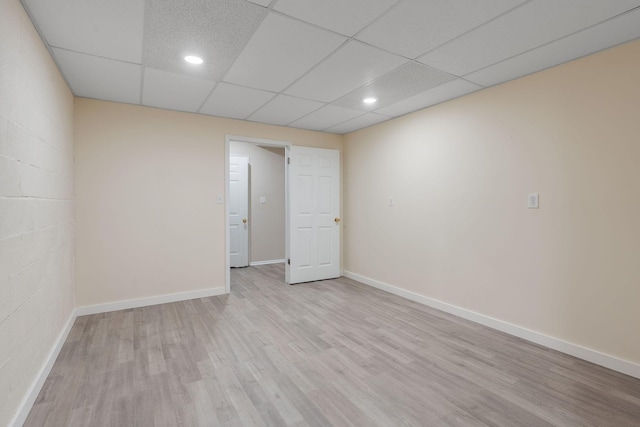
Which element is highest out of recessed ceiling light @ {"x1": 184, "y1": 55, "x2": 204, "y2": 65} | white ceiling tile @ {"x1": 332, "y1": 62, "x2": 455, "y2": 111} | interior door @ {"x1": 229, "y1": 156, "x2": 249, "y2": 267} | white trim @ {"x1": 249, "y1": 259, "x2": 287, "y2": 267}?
white ceiling tile @ {"x1": 332, "y1": 62, "x2": 455, "y2": 111}

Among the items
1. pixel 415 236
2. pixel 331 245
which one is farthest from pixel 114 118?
pixel 415 236

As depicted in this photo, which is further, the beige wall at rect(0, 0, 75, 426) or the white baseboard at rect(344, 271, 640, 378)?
the white baseboard at rect(344, 271, 640, 378)

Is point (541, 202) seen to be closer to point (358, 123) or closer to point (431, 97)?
point (431, 97)

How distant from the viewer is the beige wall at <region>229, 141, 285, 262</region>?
6168 millimetres

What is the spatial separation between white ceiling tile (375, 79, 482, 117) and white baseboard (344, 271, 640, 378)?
2.31 metres

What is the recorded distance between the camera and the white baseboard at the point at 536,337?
2225 millimetres

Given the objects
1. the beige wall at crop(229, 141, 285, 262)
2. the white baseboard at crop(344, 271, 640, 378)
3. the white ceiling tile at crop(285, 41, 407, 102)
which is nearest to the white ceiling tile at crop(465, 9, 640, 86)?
the white ceiling tile at crop(285, 41, 407, 102)

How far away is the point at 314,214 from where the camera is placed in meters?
4.84

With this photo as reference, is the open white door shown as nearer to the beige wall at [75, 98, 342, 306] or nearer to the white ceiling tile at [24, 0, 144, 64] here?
the beige wall at [75, 98, 342, 306]

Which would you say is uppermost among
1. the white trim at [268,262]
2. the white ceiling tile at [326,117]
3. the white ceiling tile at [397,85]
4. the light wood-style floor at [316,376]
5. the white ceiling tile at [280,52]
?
the white ceiling tile at [326,117]

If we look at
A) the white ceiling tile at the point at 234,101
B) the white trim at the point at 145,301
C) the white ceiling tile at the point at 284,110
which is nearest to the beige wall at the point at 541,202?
the white ceiling tile at the point at 284,110

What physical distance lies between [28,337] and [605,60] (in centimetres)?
437

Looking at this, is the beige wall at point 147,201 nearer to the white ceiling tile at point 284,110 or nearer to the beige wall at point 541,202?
the white ceiling tile at point 284,110

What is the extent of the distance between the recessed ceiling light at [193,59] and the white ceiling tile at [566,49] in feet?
7.63
